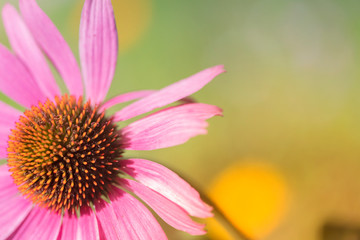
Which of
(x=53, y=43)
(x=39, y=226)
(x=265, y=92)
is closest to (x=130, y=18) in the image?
(x=53, y=43)

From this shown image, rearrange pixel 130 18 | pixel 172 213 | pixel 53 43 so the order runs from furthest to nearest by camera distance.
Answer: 1. pixel 130 18
2. pixel 53 43
3. pixel 172 213

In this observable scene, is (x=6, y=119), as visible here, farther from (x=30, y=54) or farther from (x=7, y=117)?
(x=30, y=54)

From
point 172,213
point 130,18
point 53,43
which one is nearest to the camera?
point 172,213

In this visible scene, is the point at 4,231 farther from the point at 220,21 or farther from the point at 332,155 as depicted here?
the point at 332,155

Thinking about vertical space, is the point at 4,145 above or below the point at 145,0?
below

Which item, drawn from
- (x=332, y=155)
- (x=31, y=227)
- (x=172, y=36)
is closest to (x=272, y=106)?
(x=332, y=155)

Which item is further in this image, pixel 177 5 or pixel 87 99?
pixel 177 5
